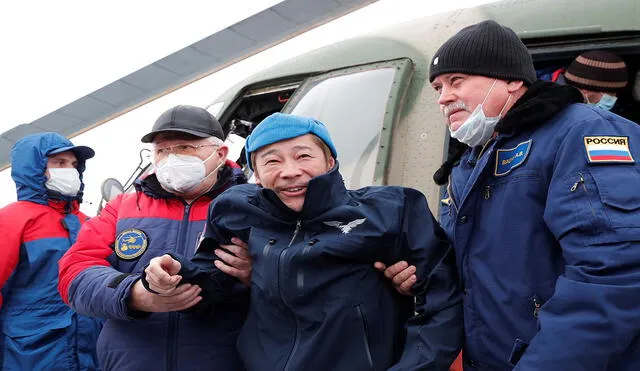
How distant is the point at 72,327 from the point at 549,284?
115 inches

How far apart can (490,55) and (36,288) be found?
2958mm

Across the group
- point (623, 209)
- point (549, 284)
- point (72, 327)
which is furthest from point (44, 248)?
point (623, 209)

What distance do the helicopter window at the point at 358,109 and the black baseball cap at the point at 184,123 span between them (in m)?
0.95

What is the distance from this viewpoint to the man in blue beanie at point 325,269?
1.72 m

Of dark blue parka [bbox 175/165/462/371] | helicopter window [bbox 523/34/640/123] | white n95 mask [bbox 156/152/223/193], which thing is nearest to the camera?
dark blue parka [bbox 175/165/462/371]

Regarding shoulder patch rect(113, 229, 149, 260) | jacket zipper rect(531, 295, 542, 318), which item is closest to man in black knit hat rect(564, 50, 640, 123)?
Result: jacket zipper rect(531, 295, 542, 318)

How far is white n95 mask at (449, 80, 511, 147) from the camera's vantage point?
69.0 inches

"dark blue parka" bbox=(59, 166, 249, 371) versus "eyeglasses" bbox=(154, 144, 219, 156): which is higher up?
"eyeglasses" bbox=(154, 144, 219, 156)

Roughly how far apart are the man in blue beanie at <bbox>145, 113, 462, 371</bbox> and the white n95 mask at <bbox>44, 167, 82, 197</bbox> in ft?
6.90

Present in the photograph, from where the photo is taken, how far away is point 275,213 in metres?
1.90

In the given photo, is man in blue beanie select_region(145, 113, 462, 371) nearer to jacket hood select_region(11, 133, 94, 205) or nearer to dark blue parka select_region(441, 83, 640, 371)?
dark blue parka select_region(441, 83, 640, 371)

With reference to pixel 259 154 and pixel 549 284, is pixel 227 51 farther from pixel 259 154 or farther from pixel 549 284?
pixel 549 284

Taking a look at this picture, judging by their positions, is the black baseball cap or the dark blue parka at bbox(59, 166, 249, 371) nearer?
the dark blue parka at bbox(59, 166, 249, 371)

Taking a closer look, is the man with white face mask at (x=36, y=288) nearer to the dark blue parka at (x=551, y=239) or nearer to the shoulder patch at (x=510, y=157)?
the dark blue parka at (x=551, y=239)
